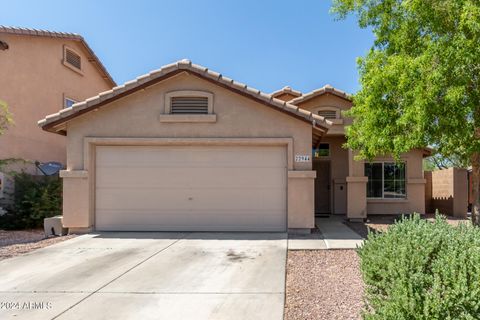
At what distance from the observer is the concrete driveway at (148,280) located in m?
5.11

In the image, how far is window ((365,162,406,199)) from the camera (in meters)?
15.6

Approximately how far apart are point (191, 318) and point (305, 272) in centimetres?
276

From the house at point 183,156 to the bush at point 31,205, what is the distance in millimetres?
2341

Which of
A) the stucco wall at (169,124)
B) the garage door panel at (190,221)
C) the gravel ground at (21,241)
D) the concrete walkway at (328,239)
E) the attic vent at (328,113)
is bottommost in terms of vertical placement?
the gravel ground at (21,241)

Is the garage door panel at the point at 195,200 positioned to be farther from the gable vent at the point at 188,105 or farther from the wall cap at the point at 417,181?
the wall cap at the point at 417,181

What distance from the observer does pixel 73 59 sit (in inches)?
715

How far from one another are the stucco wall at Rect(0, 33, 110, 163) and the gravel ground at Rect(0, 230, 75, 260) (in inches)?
143

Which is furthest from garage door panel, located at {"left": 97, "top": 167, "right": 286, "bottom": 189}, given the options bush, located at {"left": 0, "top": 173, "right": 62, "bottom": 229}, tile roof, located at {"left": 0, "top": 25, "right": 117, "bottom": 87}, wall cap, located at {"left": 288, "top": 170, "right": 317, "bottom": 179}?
tile roof, located at {"left": 0, "top": 25, "right": 117, "bottom": 87}

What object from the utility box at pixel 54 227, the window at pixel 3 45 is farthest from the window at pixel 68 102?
the utility box at pixel 54 227

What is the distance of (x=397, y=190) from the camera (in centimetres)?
1565

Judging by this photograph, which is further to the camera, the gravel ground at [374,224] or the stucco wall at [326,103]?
the stucco wall at [326,103]

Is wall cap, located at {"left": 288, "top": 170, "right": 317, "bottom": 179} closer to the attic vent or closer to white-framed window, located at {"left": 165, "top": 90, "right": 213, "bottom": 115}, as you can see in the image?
white-framed window, located at {"left": 165, "top": 90, "right": 213, "bottom": 115}

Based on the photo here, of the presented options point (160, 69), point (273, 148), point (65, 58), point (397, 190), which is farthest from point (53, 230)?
point (397, 190)

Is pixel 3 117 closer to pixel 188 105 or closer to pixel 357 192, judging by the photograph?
pixel 188 105
